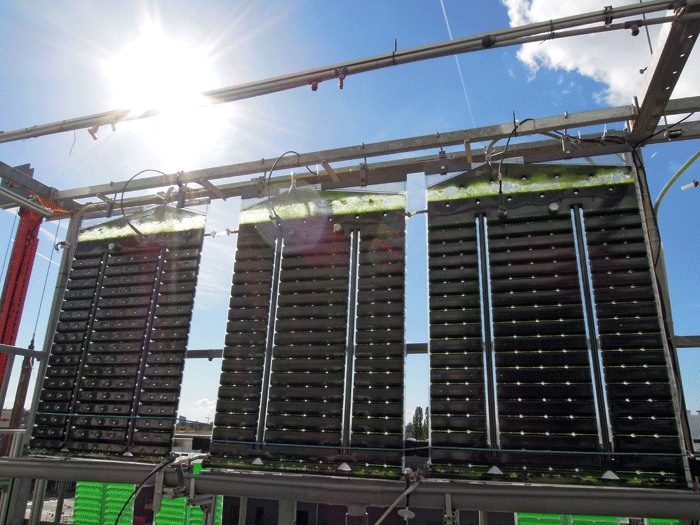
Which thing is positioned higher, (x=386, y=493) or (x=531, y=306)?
(x=531, y=306)

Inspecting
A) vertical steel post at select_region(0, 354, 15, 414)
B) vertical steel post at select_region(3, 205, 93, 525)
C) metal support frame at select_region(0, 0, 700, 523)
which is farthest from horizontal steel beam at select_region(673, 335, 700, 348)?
vertical steel post at select_region(0, 354, 15, 414)

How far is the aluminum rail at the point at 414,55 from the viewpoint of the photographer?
4.24 metres

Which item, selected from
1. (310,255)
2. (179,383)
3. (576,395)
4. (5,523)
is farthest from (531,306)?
(5,523)

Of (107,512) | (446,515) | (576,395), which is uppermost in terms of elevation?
(576,395)

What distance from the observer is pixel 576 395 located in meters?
4.37

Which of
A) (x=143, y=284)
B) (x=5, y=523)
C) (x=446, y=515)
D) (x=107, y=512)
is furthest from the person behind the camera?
(x=107, y=512)

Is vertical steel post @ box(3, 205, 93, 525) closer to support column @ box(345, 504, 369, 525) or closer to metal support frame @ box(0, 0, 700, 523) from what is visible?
metal support frame @ box(0, 0, 700, 523)

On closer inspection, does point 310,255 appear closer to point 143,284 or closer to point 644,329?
point 143,284

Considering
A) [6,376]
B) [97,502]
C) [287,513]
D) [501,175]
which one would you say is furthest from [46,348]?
[501,175]

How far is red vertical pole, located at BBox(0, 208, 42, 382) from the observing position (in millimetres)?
7216

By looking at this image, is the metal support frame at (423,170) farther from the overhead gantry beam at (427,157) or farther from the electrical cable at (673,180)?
the electrical cable at (673,180)

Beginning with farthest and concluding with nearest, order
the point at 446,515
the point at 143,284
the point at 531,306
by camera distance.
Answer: the point at 143,284 → the point at 531,306 → the point at 446,515

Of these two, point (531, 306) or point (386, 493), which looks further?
point (531, 306)

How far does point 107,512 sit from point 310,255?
18.1 ft
